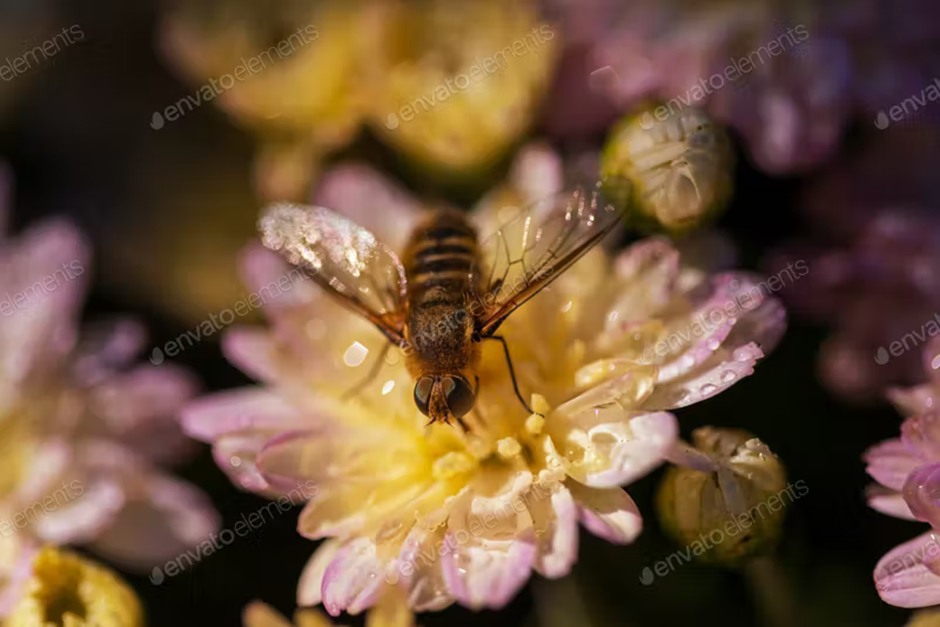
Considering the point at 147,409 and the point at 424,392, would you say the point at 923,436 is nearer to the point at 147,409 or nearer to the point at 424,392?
the point at 424,392

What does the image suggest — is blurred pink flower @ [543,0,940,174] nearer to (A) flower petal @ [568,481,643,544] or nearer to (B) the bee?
(B) the bee

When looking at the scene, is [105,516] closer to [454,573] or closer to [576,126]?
[454,573]

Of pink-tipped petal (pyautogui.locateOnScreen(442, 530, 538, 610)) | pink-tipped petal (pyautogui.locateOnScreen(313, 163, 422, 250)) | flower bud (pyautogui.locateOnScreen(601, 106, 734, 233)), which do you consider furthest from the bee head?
pink-tipped petal (pyautogui.locateOnScreen(313, 163, 422, 250))

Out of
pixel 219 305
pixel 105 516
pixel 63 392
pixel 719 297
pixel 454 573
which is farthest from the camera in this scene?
pixel 219 305

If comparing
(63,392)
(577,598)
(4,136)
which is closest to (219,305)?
(63,392)

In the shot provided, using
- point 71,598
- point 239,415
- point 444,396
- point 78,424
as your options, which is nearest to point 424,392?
point 444,396

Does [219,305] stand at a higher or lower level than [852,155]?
higher
